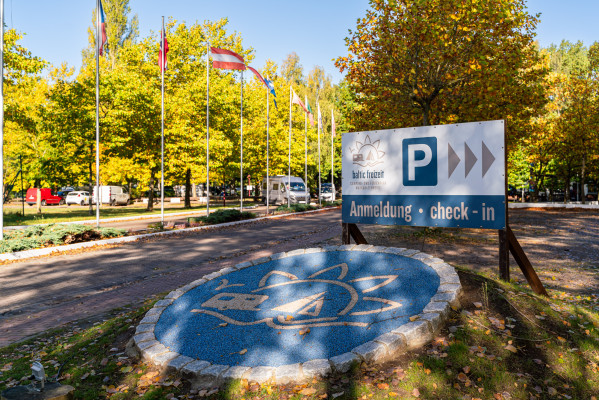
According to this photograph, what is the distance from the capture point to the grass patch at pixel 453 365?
12.4 feet

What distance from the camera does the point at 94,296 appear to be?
8109 mm

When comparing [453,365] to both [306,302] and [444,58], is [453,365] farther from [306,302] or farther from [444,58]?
[444,58]

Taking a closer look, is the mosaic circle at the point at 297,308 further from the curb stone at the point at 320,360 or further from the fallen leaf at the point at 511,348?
the fallen leaf at the point at 511,348

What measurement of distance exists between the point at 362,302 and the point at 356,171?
3196mm

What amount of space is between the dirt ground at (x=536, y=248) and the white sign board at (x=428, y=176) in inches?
72.1

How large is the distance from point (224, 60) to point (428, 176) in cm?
1441

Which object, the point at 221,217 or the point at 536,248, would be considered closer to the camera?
the point at 536,248

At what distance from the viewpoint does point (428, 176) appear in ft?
23.4

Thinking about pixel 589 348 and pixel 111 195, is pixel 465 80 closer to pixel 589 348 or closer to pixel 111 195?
pixel 589 348

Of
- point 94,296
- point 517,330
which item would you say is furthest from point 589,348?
point 94,296

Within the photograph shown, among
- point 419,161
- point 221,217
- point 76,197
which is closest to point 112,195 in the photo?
point 76,197

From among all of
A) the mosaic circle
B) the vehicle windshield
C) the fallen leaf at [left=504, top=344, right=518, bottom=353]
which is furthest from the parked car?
the fallen leaf at [left=504, top=344, right=518, bottom=353]

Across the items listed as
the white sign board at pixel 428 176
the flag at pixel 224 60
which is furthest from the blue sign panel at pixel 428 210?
the flag at pixel 224 60

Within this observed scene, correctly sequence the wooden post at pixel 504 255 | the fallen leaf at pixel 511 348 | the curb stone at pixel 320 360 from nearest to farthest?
1. the curb stone at pixel 320 360
2. the fallen leaf at pixel 511 348
3. the wooden post at pixel 504 255
